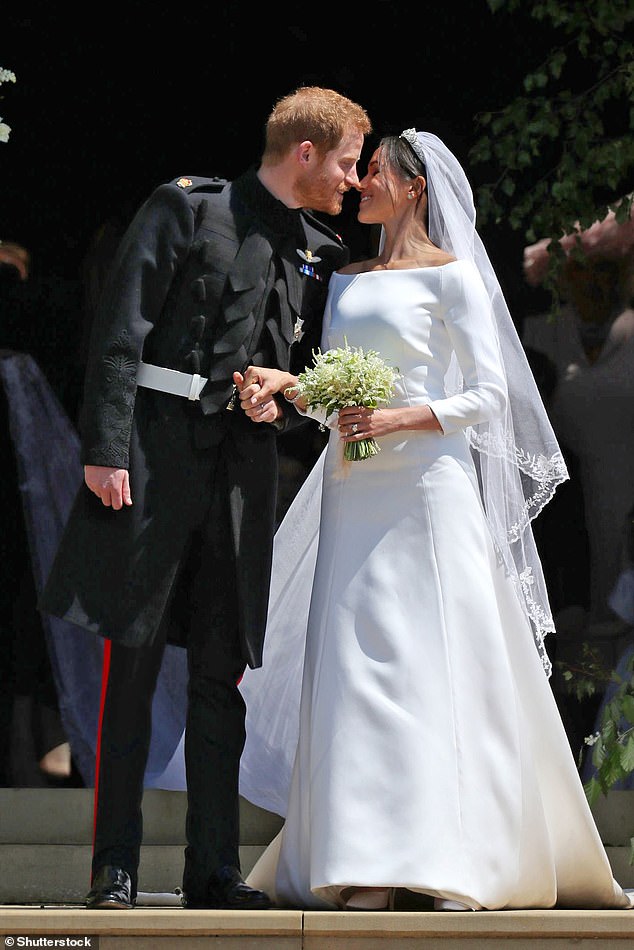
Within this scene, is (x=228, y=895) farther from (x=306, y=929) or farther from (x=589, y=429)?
(x=589, y=429)

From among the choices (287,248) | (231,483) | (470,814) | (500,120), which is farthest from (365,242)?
(470,814)

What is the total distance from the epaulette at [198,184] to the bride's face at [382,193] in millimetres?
367

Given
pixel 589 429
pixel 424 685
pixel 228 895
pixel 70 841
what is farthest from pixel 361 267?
pixel 70 841

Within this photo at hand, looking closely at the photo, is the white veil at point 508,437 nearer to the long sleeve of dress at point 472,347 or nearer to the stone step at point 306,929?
the long sleeve of dress at point 472,347

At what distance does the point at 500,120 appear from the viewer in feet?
15.9

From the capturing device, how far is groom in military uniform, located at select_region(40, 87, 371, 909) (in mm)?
3188

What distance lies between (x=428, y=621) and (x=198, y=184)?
3.93 ft

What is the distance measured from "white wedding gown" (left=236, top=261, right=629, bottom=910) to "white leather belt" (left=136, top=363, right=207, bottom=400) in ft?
1.26

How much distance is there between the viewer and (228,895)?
3.11 metres

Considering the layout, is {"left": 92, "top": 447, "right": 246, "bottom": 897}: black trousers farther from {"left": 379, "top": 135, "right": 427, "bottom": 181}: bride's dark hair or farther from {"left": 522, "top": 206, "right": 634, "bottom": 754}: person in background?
{"left": 522, "top": 206, "right": 634, "bottom": 754}: person in background

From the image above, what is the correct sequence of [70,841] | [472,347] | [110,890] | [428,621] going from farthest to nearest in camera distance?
[70,841] < [472,347] < [428,621] < [110,890]

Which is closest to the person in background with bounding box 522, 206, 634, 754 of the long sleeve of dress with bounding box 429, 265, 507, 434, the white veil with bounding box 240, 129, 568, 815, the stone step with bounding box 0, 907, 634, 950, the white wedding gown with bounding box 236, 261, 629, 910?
the white veil with bounding box 240, 129, 568, 815

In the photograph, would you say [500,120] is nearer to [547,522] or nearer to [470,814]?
[547,522]

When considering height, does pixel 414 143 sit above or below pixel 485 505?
above
